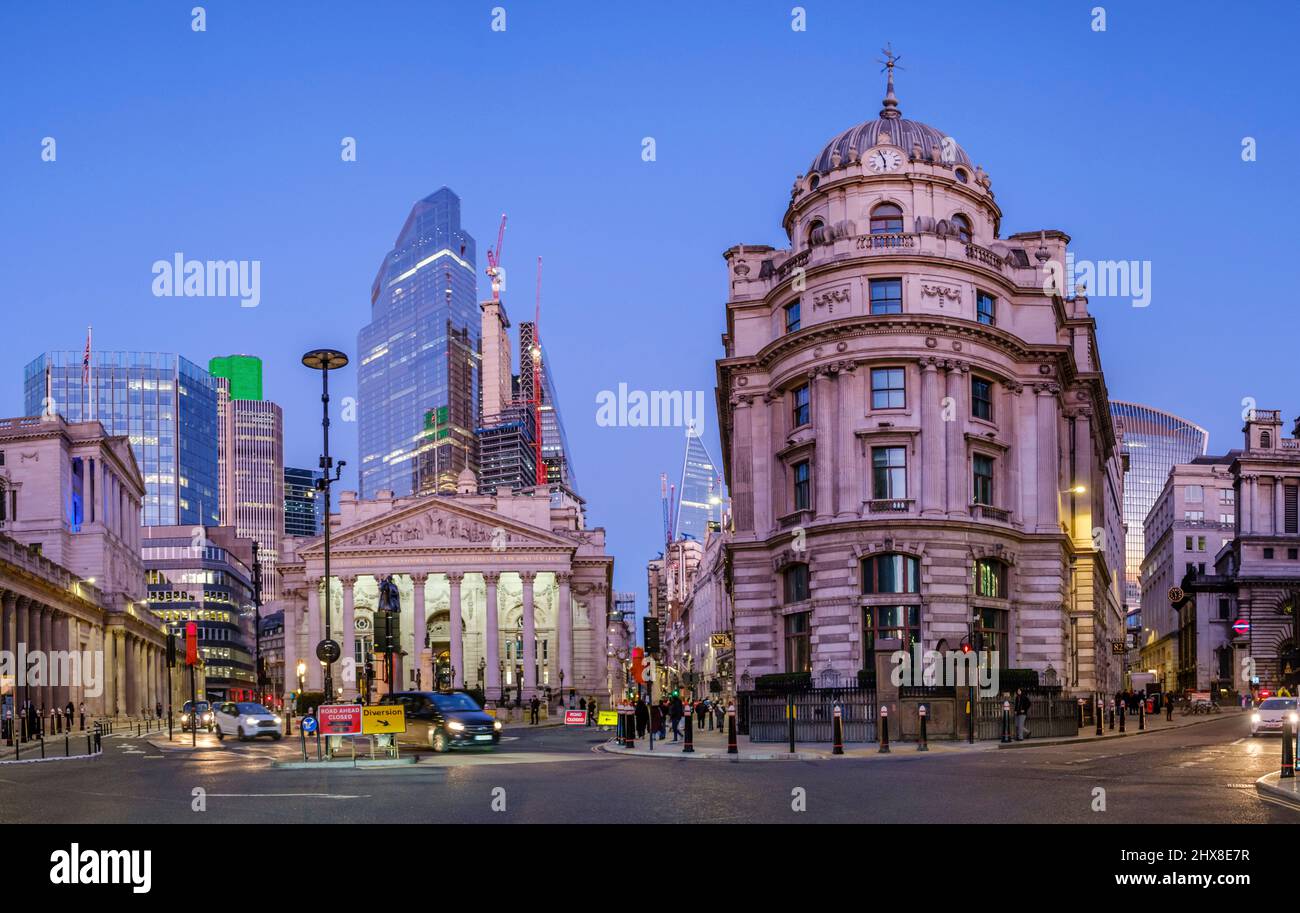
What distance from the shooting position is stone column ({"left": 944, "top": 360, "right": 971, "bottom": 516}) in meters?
53.4

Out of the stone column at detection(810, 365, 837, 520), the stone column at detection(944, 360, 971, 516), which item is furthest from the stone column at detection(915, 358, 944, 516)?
the stone column at detection(810, 365, 837, 520)

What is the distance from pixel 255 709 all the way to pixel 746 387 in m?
24.1

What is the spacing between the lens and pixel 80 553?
112250 mm

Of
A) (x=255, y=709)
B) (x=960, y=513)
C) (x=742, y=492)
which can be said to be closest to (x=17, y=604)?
(x=255, y=709)

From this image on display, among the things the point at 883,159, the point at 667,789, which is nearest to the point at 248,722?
the point at 667,789

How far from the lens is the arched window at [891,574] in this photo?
52469 mm

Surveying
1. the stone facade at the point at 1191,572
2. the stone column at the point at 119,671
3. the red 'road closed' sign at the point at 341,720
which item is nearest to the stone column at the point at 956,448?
the red 'road closed' sign at the point at 341,720

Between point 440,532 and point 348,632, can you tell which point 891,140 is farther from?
point 348,632

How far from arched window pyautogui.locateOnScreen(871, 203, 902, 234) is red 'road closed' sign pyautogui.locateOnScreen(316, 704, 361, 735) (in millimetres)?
34055

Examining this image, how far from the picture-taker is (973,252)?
185ft

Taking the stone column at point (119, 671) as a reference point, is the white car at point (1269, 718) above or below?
above

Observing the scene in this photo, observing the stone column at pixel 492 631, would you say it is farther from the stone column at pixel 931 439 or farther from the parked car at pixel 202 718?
the stone column at pixel 931 439

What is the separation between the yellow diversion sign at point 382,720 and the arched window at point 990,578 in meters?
28.3
